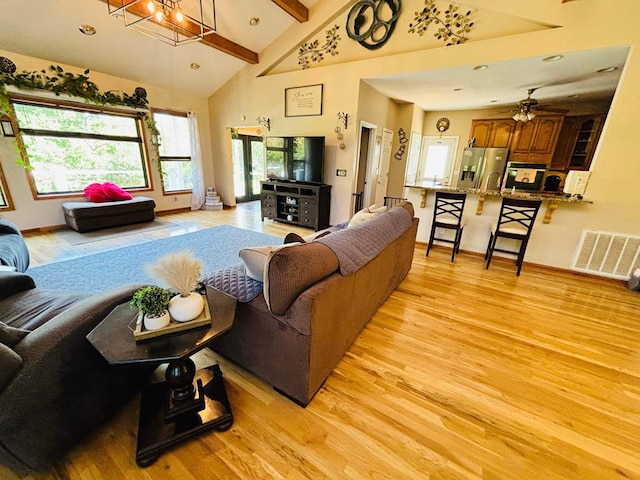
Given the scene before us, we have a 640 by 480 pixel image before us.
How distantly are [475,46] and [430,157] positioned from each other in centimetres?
374

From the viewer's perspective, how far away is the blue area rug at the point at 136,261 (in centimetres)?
259

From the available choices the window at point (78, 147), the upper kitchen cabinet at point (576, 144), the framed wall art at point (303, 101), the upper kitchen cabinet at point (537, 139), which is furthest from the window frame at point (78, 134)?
the upper kitchen cabinet at point (576, 144)

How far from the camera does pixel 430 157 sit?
22.6 ft

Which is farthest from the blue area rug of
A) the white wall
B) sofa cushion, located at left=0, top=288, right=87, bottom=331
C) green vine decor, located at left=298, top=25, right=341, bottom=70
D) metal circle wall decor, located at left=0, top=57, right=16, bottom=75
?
green vine decor, located at left=298, top=25, right=341, bottom=70

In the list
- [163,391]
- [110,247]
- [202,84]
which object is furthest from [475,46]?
[110,247]

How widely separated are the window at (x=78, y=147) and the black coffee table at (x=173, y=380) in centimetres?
486

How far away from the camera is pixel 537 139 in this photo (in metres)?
5.39

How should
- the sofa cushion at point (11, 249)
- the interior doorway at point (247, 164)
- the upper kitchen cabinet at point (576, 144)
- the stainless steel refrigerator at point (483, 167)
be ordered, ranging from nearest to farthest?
1. the sofa cushion at point (11, 249)
2. the upper kitchen cabinet at point (576, 144)
3. the stainless steel refrigerator at point (483, 167)
4. the interior doorway at point (247, 164)

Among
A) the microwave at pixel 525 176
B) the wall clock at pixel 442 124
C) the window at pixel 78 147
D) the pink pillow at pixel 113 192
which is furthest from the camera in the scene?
the wall clock at pixel 442 124

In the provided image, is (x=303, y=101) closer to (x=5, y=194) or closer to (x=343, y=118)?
(x=343, y=118)

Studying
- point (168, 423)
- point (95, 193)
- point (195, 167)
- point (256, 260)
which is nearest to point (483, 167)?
point (256, 260)

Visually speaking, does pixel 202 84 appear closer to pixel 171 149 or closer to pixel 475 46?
pixel 171 149

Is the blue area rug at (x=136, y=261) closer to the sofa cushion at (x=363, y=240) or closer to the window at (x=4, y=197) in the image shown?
the sofa cushion at (x=363, y=240)

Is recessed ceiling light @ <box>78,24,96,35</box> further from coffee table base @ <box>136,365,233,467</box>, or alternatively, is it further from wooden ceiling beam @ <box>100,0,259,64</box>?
coffee table base @ <box>136,365,233,467</box>
